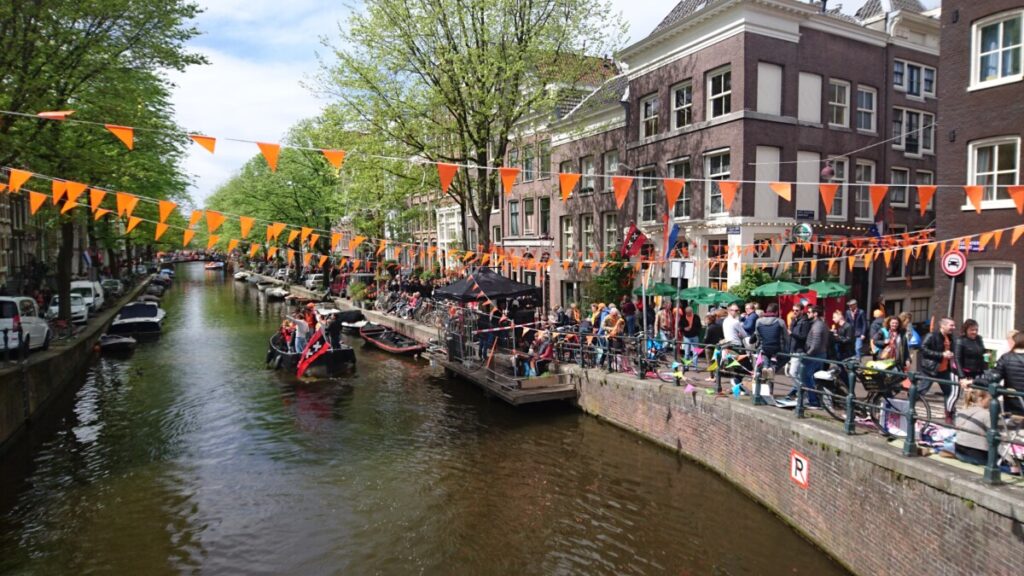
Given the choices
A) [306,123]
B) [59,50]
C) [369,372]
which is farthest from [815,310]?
[306,123]

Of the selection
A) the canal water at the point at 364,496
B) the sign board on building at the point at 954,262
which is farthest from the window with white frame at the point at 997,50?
the canal water at the point at 364,496

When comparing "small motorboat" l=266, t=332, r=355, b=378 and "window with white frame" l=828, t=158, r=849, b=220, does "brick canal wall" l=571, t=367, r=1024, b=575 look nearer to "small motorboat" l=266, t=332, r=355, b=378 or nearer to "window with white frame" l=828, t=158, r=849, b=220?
"small motorboat" l=266, t=332, r=355, b=378

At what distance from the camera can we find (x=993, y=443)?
658 centimetres

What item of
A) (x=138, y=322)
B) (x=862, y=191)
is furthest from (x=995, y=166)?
(x=138, y=322)

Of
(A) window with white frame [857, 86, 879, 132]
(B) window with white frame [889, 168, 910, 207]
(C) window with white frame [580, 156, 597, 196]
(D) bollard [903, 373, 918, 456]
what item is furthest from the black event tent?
(B) window with white frame [889, 168, 910, 207]

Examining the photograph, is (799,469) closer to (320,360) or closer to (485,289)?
(485,289)

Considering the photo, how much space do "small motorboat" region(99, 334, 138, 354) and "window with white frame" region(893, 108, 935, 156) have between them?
32.0 m

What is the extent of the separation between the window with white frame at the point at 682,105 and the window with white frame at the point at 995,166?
8.89 m

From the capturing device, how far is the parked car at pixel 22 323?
673 inches

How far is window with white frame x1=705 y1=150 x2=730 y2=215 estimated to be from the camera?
67.6 feet

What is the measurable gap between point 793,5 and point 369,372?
63.2 ft

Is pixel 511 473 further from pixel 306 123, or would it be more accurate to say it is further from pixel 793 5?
pixel 306 123

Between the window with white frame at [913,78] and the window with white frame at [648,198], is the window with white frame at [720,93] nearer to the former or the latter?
the window with white frame at [648,198]

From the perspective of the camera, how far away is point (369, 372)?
75.0 feet
